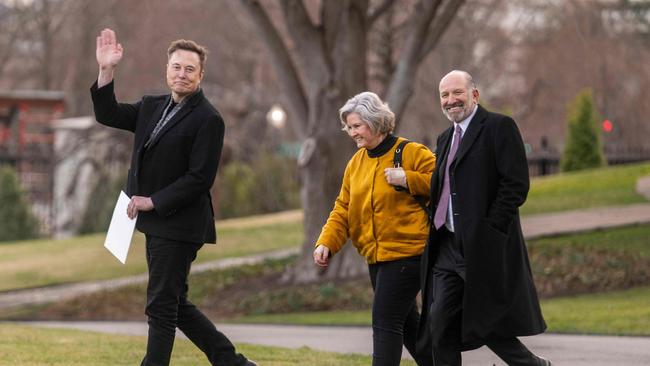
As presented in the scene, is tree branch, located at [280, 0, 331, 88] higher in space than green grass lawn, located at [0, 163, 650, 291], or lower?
higher

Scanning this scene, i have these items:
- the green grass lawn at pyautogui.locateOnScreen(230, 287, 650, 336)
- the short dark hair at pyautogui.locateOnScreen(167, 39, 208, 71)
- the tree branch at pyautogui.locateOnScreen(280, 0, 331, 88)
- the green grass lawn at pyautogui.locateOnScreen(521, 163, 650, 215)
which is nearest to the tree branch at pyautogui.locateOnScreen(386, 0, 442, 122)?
the tree branch at pyautogui.locateOnScreen(280, 0, 331, 88)

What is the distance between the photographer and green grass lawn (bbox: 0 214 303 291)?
19453 millimetres

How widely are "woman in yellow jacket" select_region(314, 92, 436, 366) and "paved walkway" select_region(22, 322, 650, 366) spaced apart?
208 cm

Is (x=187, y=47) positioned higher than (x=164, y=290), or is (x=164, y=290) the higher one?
(x=187, y=47)

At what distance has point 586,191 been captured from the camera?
2247 cm

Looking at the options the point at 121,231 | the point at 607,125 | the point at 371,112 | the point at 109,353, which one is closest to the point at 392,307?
the point at 371,112

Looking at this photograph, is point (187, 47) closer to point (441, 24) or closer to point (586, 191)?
point (441, 24)

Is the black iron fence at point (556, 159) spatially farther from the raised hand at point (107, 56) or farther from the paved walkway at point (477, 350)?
the raised hand at point (107, 56)

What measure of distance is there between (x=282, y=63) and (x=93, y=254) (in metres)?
7.07

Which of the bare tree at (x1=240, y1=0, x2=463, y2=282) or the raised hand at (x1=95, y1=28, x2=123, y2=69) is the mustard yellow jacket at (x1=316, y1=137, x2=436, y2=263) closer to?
the raised hand at (x1=95, y1=28, x2=123, y2=69)

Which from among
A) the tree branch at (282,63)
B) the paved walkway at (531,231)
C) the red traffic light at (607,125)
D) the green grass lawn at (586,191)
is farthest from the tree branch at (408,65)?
the red traffic light at (607,125)

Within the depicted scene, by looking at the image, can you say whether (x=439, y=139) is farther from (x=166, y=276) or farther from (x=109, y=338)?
(x=109, y=338)

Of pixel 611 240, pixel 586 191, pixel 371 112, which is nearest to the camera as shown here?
pixel 371 112

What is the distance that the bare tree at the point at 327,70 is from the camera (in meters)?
15.5
